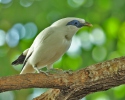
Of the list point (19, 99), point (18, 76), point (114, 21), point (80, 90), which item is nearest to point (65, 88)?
point (80, 90)

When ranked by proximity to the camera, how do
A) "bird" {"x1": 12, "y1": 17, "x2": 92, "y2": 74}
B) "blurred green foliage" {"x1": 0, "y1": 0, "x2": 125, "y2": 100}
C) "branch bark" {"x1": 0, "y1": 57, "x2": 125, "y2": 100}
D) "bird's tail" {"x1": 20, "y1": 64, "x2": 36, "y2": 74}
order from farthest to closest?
"blurred green foliage" {"x1": 0, "y1": 0, "x2": 125, "y2": 100}
"bird's tail" {"x1": 20, "y1": 64, "x2": 36, "y2": 74}
"bird" {"x1": 12, "y1": 17, "x2": 92, "y2": 74}
"branch bark" {"x1": 0, "y1": 57, "x2": 125, "y2": 100}

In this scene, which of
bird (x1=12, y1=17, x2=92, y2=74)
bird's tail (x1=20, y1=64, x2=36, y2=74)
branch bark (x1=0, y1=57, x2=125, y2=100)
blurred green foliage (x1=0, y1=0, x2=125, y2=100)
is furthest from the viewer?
blurred green foliage (x1=0, y1=0, x2=125, y2=100)

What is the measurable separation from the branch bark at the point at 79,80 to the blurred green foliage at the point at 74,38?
3.29 feet

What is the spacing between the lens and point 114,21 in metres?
2.98

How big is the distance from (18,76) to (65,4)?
1.28 meters

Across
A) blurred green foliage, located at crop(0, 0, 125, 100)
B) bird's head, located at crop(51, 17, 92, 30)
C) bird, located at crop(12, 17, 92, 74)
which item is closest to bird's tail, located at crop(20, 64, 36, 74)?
bird, located at crop(12, 17, 92, 74)

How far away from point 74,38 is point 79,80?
43.9 inches

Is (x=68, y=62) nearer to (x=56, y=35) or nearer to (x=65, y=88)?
(x=56, y=35)

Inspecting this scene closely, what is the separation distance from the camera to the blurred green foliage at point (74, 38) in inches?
111

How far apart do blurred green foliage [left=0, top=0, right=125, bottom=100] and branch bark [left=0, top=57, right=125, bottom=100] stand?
1001 mm

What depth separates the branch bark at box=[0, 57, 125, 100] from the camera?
1.74 meters

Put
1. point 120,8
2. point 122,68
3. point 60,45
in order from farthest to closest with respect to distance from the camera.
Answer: point 120,8
point 60,45
point 122,68

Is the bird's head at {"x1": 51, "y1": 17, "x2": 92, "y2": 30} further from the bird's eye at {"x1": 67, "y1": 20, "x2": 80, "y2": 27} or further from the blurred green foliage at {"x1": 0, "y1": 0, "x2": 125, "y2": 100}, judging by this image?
the blurred green foliage at {"x1": 0, "y1": 0, "x2": 125, "y2": 100}

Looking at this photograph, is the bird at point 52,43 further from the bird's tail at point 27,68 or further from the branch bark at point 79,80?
the branch bark at point 79,80
